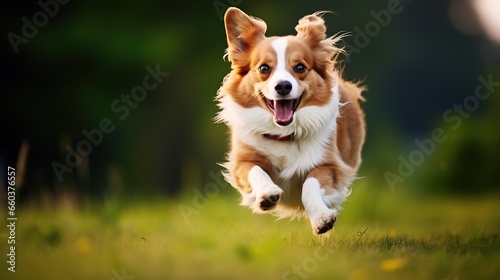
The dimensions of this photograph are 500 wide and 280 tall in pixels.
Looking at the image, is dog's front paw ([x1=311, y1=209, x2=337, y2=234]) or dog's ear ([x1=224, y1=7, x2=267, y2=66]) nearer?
dog's front paw ([x1=311, y1=209, x2=337, y2=234])

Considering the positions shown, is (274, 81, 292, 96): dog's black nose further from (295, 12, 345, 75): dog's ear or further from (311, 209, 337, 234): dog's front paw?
(311, 209, 337, 234): dog's front paw

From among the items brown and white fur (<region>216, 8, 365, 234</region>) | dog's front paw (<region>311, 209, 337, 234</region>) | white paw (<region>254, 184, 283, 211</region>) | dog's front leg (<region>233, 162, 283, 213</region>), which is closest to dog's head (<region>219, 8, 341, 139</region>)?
brown and white fur (<region>216, 8, 365, 234</region>)

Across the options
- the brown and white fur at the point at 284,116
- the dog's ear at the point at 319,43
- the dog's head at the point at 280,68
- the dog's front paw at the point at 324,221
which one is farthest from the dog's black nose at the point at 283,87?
the dog's front paw at the point at 324,221

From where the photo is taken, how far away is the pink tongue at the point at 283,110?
14.8 feet

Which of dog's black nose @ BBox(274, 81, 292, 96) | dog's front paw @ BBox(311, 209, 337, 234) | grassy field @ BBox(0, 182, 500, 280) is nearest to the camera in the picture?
grassy field @ BBox(0, 182, 500, 280)

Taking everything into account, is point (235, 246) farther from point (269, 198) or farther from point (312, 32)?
point (312, 32)

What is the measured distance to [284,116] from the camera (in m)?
4.52

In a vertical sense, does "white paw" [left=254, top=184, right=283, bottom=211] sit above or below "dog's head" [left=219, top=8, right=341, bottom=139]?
below

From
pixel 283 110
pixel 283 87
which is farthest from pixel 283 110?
pixel 283 87

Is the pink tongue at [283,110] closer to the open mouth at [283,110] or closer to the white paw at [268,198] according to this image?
the open mouth at [283,110]

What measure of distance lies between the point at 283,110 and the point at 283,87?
10.9 inches

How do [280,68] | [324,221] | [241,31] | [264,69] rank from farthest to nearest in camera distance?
[241,31] < [264,69] < [280,68] < [324,221]

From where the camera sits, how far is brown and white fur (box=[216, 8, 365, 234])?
4.49 m

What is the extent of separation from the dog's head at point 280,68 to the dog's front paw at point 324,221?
2.33 feet
